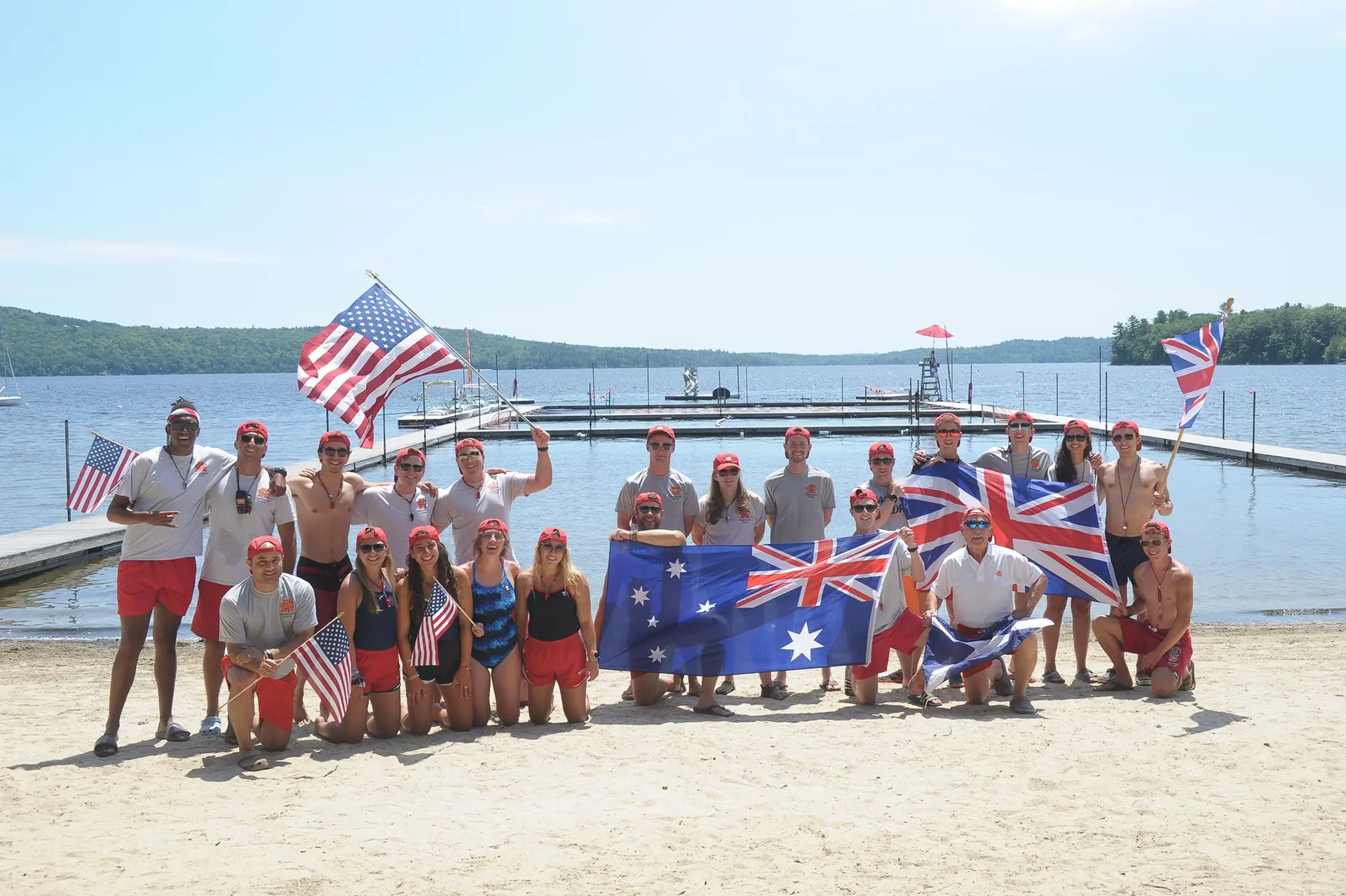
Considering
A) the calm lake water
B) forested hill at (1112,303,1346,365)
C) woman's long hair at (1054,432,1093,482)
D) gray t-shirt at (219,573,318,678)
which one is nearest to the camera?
gray t-shirt at (219,573,318,678)

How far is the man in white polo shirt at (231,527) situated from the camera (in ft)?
21.8

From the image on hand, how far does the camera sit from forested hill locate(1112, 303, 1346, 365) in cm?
15088

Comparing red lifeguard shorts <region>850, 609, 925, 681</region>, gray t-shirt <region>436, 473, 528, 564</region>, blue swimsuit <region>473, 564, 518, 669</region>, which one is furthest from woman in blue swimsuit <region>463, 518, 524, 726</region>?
red lifeguard shorts <region>850, 609, 925, 681</region>

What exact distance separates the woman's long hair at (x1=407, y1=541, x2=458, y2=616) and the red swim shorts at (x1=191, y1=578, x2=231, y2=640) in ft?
3.67

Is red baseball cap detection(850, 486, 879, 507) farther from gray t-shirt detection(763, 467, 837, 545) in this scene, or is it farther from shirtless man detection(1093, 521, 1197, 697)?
shirtless man detection(1093, 521, 1197, 697)

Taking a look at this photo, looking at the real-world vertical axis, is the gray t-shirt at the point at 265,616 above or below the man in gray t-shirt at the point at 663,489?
below

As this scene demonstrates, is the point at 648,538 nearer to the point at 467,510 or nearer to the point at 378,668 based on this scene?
the point at 467,510

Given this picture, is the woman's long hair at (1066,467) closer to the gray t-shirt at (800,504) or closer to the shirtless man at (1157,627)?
the shirtless man at (1157,627)

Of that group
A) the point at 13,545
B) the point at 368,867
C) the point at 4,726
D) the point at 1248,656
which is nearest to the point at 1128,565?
the point at 1248,656

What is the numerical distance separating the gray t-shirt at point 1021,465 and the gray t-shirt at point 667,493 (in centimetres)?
231

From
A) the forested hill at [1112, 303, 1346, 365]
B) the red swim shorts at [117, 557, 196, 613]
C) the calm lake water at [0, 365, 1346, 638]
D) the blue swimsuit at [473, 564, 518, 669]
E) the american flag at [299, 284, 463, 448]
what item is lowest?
the calm lake water at [0, 365, 1346, 638]

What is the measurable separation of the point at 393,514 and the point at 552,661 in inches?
57.0

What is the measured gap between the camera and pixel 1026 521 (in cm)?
811

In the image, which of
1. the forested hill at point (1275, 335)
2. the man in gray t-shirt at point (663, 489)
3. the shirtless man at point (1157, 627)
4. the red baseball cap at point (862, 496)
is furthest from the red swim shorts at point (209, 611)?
the forested hill at point (1275, 335)
